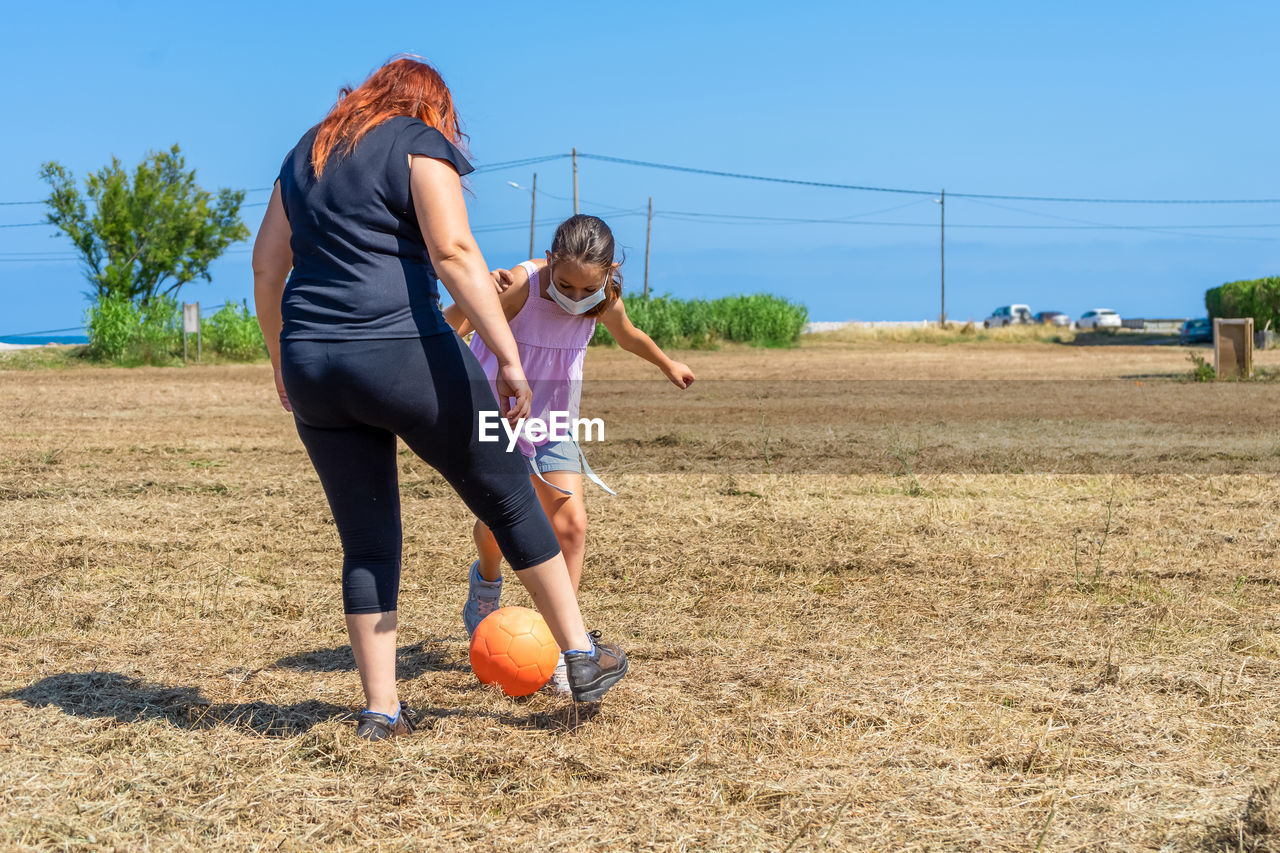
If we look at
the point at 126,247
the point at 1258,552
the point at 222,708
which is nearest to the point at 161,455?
the point at 222,708

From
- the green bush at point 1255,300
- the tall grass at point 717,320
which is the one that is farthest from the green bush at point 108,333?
the green bush at point 1255,300

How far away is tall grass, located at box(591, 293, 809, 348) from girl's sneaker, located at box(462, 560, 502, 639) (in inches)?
1176

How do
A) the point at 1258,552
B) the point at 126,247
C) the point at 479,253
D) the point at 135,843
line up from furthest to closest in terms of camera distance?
the point at 126,247 < the point at 1258,552 < the point at 479,253 < the point at 135,843

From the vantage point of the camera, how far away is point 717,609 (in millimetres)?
5008

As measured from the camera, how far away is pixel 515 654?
356 centimetres

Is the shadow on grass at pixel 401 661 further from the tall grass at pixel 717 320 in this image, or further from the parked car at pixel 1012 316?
the parked car at pixel 1012 316

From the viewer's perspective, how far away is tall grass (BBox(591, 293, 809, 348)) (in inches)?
1368

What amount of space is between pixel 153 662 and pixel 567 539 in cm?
165

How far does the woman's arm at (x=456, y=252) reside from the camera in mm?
2820

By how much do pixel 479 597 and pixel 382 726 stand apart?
1.00 meters

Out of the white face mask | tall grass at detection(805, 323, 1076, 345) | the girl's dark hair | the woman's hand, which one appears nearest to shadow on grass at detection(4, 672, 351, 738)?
the woman's hand

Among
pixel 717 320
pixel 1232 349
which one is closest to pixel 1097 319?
pixel 717 320

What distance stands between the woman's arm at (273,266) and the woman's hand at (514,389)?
597 millimetres

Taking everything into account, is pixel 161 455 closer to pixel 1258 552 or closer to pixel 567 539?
pixel 567 539
